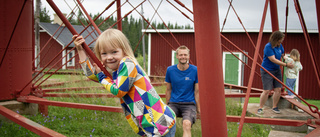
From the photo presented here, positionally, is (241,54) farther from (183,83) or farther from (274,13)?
(183,83)

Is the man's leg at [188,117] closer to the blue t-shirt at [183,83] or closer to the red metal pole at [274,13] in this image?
the blue t-shirt at [183,83]

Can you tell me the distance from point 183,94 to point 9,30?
3.44 metres

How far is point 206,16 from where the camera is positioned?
189cm

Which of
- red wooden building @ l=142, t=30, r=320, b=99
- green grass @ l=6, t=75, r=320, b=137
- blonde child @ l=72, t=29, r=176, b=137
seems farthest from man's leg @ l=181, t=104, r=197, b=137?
red wooden building @ l=142, t=30, r=320, b=99

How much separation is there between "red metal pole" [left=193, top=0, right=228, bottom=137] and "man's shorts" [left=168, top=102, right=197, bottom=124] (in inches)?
67.1

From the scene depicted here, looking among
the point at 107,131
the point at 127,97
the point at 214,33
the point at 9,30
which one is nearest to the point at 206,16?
the point at 214,33

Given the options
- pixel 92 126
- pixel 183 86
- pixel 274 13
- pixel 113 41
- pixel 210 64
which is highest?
pixel 274 13

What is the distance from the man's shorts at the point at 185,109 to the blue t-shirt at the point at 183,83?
6 centimetres

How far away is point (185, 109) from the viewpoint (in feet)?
12.6

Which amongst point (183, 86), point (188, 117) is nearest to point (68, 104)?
point (183, 86)

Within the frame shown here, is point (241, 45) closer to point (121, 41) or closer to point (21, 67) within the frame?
point (21, 67)

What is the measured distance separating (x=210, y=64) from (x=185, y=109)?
6.68 ft

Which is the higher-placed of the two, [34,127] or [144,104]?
[144,104]

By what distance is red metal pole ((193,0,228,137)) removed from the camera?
74.5 inches
